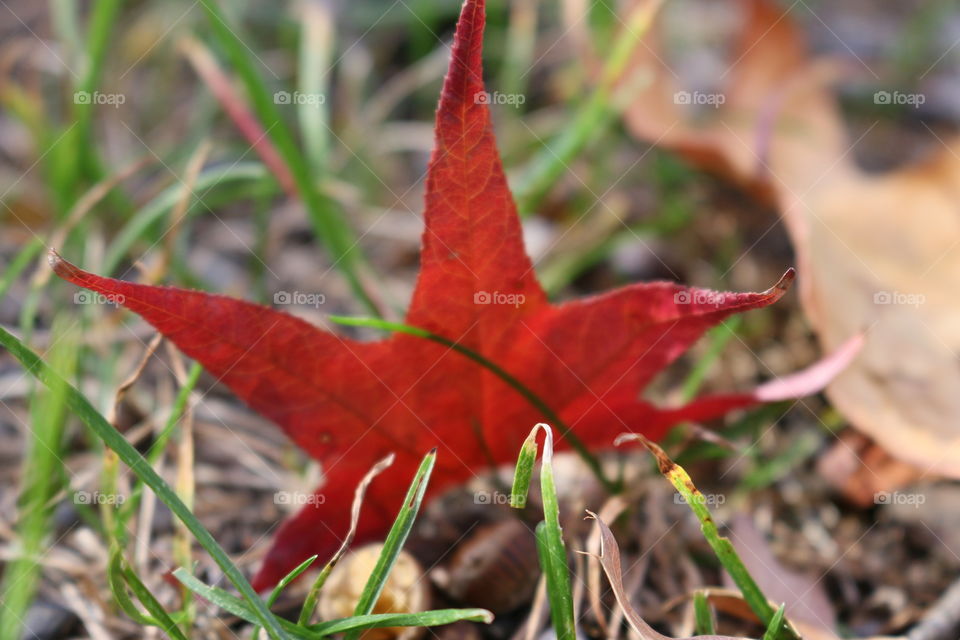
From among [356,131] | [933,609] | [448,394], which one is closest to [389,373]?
[448,394]

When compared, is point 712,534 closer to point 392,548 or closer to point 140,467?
point 392,548

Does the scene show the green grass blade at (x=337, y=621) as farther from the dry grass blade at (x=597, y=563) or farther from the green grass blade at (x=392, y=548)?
the dry grass blade at (x=597, y=563)

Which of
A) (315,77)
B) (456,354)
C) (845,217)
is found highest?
(315,77)

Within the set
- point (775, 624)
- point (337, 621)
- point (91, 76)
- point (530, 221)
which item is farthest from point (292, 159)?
point (775, 624)

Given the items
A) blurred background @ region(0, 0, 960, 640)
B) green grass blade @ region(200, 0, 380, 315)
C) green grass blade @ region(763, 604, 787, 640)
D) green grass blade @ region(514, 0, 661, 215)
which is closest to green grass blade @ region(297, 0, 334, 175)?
blurred background @ region(0, 0, 960, 640)

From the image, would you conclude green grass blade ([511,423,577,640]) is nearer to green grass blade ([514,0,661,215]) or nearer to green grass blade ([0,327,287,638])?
green grass blade ([0,327,287,638])
